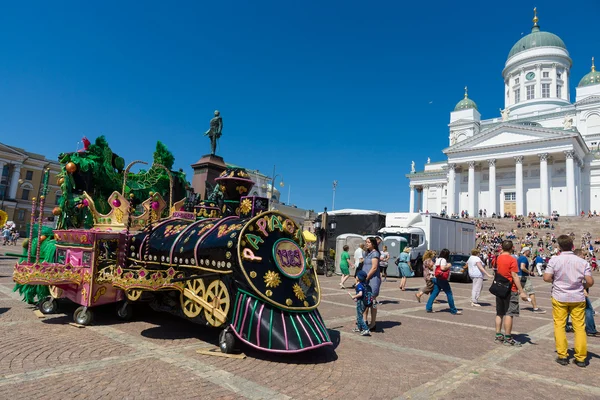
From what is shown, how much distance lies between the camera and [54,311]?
7.46 m

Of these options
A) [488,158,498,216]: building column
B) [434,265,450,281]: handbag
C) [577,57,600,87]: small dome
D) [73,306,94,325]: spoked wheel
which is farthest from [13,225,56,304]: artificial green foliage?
[577,57,600,87]: small dome

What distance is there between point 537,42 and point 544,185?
35.1 meters

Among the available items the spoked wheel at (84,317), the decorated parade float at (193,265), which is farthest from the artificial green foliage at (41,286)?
the spoked wheel at (84,317)

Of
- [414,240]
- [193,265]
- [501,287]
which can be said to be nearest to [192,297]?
[193,265]

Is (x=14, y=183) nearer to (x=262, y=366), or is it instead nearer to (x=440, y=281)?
(x=440, y=281)

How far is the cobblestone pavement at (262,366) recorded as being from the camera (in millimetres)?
4031

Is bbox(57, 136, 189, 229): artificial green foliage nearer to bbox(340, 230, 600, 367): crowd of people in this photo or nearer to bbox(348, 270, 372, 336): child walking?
bbox(348, 270, 372, 336): child walking

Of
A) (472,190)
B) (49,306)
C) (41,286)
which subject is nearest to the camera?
(49,306)

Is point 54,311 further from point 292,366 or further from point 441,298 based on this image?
point 441,298

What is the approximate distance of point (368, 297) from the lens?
6945mm

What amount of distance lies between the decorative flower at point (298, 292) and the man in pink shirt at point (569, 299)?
3728mm

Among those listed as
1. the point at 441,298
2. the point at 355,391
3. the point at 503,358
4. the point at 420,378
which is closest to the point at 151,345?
the point at 355,391

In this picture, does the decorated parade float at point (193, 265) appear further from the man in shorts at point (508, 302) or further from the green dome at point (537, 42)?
the green dome at point (537, 42)

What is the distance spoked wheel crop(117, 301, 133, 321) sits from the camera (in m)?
7.06
